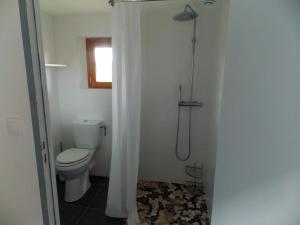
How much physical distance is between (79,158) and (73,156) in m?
0.09

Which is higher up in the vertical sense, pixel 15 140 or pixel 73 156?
pixel 15 140

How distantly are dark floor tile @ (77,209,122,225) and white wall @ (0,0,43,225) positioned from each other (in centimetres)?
61

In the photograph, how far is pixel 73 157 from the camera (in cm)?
207

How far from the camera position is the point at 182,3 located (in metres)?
1.97

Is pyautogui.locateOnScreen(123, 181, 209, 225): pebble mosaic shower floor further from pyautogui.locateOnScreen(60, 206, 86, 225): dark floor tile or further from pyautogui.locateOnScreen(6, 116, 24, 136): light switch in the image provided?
pyautogui.locateOnScreen(6, 116, 24, 136): light switch

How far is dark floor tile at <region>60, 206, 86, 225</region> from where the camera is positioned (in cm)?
179

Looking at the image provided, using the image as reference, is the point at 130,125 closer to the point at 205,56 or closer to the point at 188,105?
the point at 188,105

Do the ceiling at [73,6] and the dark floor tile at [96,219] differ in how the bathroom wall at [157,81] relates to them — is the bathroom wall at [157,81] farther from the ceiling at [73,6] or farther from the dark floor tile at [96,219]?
the dark floor tile at [96,219]

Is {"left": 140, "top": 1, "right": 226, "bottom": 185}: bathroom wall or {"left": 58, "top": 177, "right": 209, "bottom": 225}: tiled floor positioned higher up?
{"left": 140, "top": 1, "right": 226, "bottom": 185}: bathroom wall

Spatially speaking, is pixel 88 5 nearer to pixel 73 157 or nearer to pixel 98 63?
pixel 98 63

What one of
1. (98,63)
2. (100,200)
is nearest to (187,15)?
(98,63)

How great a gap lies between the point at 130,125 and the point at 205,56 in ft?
3.78

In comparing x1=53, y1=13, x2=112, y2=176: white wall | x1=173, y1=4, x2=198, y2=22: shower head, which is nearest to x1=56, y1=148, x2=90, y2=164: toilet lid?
x1=53, y1=13, x2=112, y2=176: white wall

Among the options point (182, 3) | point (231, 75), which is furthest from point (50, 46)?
point (231, 75)
